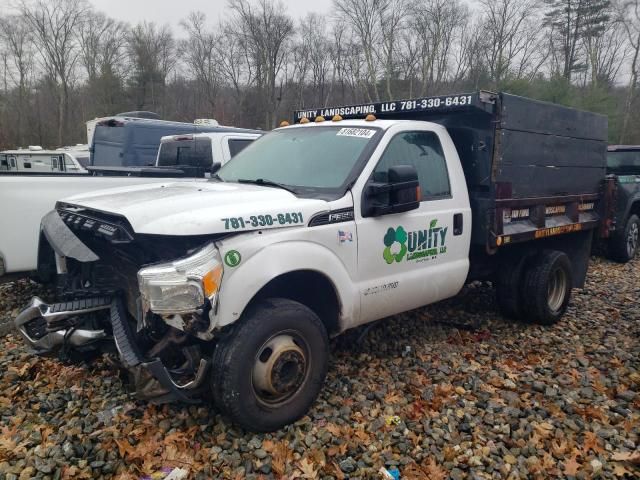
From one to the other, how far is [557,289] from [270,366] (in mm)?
3899

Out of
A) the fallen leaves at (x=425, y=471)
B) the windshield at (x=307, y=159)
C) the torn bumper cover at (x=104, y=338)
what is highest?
the windshield at (x=307, y=159)

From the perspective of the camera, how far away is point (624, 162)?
1042 centimetres

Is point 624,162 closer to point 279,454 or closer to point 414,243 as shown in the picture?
point 414,243

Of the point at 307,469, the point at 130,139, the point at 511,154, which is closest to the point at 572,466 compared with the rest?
the point at 307,469

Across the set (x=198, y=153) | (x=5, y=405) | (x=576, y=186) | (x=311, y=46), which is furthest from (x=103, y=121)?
(x=311, y=46)

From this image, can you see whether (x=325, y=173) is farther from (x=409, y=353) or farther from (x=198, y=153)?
(x=198, y=153)

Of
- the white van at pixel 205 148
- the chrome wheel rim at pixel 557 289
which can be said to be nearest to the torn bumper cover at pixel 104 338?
the chrome wheel rim at pixel 557 289

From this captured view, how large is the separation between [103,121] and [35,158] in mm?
4427

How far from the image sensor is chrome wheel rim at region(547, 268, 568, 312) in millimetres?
5523

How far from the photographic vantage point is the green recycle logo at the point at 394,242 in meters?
3.78

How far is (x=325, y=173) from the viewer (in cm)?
379

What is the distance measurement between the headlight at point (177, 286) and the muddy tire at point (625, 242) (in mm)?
8402

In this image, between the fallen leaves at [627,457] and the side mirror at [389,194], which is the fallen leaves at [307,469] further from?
the fallen leaves at [627,457]

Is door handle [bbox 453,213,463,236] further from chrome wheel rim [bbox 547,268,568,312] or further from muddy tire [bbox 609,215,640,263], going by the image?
muddy tire [bbox 609,215,640,263]
